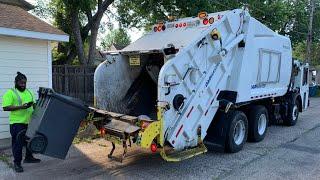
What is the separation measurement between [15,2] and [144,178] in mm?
8605

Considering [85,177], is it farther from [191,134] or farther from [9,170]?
[191,134]

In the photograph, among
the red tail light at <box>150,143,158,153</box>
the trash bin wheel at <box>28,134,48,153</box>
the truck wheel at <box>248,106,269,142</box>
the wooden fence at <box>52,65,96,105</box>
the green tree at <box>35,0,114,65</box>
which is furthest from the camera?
the green tree at <box>35,0,114,65</box>

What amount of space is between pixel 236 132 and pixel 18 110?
4145mm

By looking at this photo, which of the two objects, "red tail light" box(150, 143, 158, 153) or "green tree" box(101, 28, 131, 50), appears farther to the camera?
"green tree" box(101, 28, 131, 50)

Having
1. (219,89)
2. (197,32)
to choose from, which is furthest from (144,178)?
(197,32)

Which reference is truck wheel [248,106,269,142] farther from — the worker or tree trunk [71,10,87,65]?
tree trunk [71,10,87,65]

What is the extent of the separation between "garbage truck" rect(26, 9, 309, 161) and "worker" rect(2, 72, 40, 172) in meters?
1.04

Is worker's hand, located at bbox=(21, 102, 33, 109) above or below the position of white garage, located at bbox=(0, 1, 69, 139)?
below

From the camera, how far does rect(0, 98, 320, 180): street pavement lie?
247 inches

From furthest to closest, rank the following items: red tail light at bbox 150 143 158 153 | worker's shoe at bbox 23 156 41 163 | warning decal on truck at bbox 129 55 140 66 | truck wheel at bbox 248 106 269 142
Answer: truck wheel at bbox 248 106 269 142 → warning decal on truck at bbox 129 55 140 66 → worker's shoe at bbox 23 156 41 163 → red tail light at bbox 150 143 158 153

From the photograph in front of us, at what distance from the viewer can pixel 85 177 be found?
6168 millimetres

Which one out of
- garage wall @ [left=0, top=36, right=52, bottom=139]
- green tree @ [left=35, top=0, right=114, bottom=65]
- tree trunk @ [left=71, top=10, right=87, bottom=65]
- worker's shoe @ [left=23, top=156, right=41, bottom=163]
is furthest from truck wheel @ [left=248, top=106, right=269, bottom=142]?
tree trunk @ [left=71, top=10, right=87, bottom=65]

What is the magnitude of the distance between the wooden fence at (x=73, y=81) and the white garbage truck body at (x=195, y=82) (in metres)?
6.76

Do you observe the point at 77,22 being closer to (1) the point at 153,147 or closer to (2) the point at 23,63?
(2) the point at 23,63
